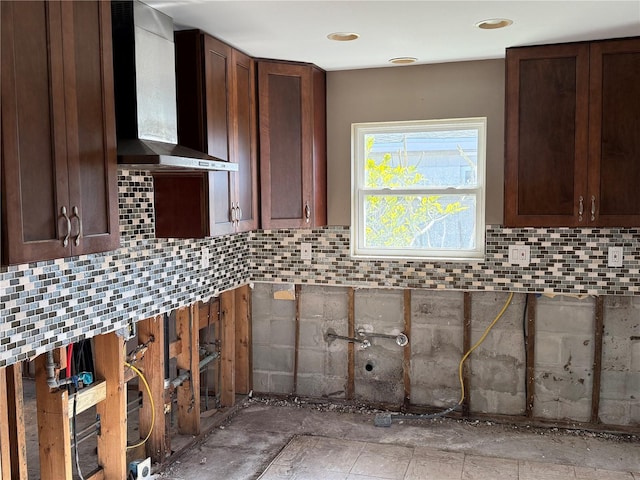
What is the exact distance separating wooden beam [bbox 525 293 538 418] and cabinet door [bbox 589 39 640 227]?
0.72m

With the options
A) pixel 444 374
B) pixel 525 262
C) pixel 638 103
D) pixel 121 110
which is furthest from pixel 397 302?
pixel 121 110

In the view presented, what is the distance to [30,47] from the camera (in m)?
1.73

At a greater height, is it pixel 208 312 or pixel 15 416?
pixel 208 312

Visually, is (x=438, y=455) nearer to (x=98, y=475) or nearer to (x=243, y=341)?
(x=243, y=341)

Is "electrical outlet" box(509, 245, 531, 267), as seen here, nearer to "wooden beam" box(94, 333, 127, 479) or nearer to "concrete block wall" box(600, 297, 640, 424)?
"concrete block wall" box(600, 297, 640, 424)

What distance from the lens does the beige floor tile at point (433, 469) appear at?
10.2 feet

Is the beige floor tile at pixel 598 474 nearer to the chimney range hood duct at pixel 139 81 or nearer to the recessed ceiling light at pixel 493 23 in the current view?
the recessed ceiling light at pixel 493 23

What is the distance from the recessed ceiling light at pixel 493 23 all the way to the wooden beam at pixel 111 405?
232 cm

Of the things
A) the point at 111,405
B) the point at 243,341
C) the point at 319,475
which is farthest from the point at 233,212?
the point at 319,475

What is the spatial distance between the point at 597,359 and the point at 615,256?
25.6 inches

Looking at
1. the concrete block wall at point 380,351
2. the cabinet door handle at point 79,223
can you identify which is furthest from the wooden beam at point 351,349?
the cabinet door handle at point 79,223

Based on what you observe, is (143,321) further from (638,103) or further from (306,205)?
(638,103)

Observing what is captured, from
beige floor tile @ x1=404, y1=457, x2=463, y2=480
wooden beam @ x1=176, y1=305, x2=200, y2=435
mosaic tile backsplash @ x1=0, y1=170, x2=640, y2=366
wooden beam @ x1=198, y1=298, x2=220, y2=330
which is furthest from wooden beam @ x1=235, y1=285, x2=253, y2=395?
beige floor tile @ x1=404, y1=457, x2=463, y2=480

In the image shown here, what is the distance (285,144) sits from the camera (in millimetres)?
3598
